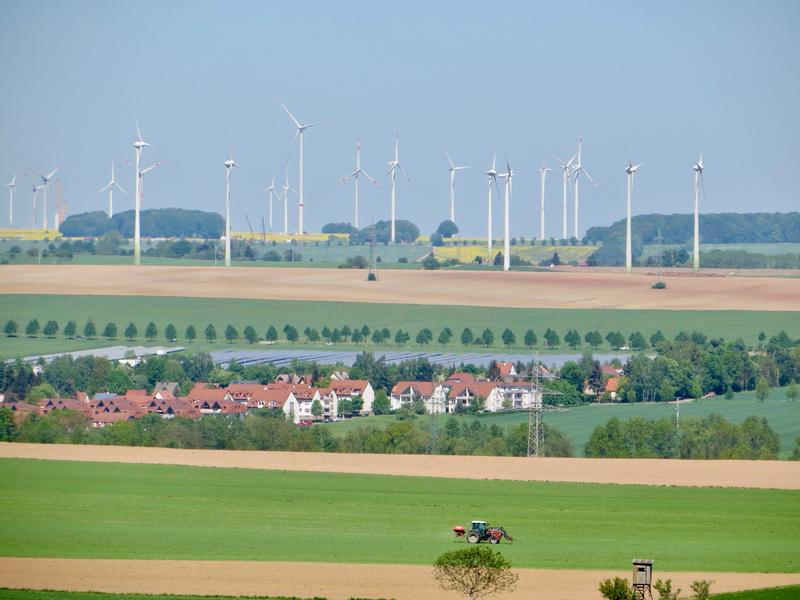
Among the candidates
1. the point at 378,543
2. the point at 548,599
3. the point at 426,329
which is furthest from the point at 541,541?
the point at 426,329

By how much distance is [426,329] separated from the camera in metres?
106

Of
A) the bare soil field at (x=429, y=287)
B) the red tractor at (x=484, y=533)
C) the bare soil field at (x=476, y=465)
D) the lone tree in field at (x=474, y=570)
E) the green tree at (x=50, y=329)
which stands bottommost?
the bare soil field at (x=476, y=465)

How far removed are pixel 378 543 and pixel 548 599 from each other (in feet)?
26.1

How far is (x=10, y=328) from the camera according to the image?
104375 mm

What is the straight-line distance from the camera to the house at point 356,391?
8144cm

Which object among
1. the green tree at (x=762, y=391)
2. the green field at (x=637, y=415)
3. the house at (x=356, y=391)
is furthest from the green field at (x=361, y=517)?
the green tree at (x=762, y=391)

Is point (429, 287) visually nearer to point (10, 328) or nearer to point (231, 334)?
point (231, 334)

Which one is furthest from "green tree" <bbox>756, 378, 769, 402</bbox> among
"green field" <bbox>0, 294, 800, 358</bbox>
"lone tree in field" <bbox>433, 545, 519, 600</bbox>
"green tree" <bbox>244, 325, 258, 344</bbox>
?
"lone tree in field" <bbox>433, 545, 519, 600</bbox>

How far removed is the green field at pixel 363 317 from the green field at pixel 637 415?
21650 mm

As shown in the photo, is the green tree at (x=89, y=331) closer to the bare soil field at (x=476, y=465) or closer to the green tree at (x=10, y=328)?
the green tree at (x=10, y=328)

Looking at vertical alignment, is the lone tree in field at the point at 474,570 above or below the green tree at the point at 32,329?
below

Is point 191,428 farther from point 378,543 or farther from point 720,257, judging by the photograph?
point 720,257

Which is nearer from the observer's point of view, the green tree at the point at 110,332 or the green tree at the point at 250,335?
the green tree at the point at 250,335

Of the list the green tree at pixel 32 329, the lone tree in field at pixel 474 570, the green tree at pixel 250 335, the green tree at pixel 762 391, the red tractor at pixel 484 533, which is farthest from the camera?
the green tree at pixel 250 335
